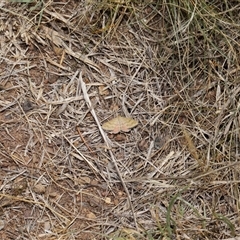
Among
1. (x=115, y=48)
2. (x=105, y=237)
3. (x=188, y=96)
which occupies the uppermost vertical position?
(x=115, y=48)

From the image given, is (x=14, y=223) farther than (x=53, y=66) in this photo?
No

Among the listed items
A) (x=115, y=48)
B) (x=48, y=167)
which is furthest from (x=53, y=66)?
(x=48, y=167)

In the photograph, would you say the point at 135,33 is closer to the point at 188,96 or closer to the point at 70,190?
the point at 188,96
